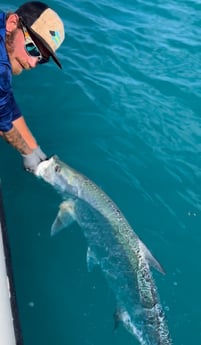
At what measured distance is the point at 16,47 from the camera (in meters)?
3.87

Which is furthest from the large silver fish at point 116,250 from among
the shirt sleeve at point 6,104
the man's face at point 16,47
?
the man's face at point 16,47

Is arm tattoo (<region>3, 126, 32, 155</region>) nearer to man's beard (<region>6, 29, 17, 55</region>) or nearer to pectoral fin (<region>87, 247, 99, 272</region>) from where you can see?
man's beard (<region>6, 29, 17, 55</region>)

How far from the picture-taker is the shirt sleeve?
3854mm

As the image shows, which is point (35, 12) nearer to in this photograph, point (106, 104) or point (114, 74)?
point (106, 104)

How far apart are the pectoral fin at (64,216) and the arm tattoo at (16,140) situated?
736mm

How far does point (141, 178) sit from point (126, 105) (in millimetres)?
1741

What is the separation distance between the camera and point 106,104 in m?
7.26

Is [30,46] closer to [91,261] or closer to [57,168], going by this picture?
[57,168]

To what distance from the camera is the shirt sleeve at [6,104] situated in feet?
12.6

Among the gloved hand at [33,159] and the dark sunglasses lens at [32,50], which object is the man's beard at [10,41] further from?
the gloved hand at [33,159]

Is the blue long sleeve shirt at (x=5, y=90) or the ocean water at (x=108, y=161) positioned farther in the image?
the ocean water at (x=108, y=161)

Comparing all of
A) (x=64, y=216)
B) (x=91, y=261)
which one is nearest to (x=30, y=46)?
(x=64, y=216)

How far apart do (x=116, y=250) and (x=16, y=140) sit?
4.90ft

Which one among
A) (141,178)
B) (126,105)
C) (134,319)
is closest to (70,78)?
(126,105)
